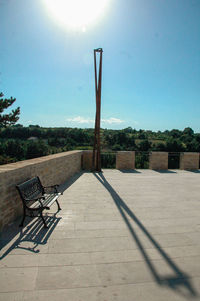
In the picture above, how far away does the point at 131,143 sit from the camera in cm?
4697

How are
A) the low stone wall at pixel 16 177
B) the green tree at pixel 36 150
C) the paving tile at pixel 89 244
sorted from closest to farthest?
the paving tile at pixel 89 244
the low stone wall at pixel 16 177
the green tree at pixel 36 150

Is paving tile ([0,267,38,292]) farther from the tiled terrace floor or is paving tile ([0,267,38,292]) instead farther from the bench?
the bench

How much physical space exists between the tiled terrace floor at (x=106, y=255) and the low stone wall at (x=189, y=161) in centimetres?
612

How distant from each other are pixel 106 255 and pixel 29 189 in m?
1.97

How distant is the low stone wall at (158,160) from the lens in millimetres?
9812

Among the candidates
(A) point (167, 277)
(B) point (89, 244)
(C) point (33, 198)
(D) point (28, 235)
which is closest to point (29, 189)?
(C) point (33, 198)

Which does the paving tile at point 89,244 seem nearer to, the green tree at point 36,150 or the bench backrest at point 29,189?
the bench backrest at point 29,189

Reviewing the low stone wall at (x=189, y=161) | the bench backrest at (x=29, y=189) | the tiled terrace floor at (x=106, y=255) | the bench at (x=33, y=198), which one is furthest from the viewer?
the low stone wall at (x=189, y=161)

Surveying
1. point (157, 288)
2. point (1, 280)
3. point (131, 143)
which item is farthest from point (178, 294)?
point (131, 143)

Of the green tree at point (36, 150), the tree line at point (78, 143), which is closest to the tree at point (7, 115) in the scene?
the tree line at point (78, 143)

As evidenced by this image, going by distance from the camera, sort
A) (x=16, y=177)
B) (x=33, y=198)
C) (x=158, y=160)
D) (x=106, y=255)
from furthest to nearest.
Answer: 1. (x=158, y=160)
2. (x=33, y=198)
3. (x=16, y=177)
4. (x=106, y=255)

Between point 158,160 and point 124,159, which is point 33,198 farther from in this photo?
point 158,160

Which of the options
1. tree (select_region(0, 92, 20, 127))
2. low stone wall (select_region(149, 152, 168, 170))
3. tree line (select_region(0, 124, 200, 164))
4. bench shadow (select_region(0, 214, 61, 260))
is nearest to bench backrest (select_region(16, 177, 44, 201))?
bench shadow (select_region(0, 214, 61, 260))

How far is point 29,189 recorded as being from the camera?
11.8ft
